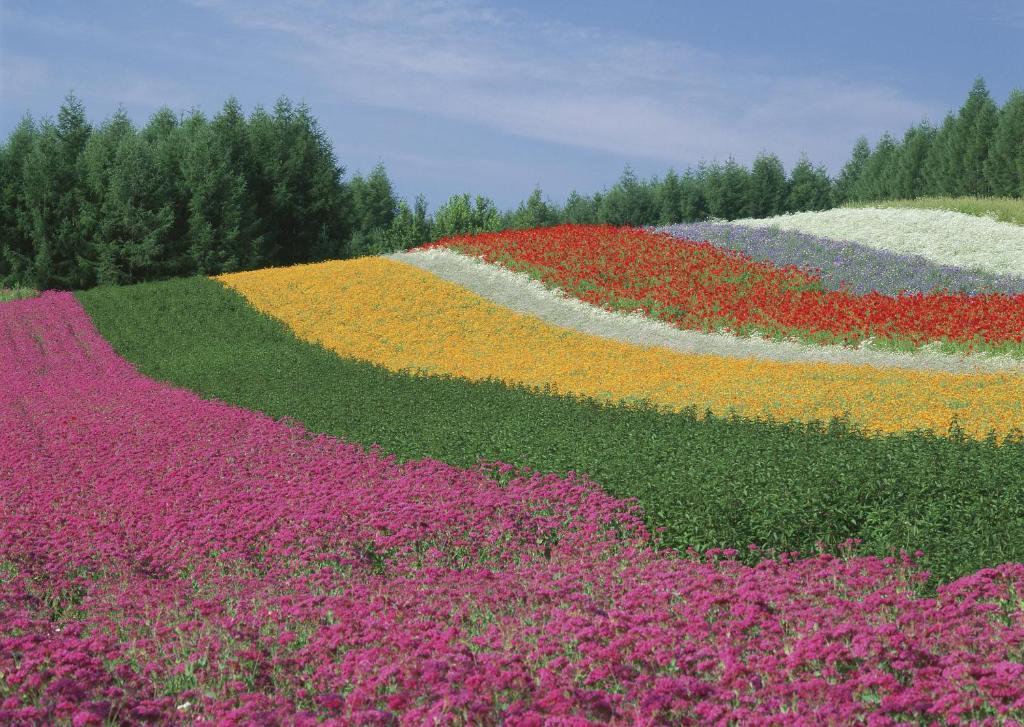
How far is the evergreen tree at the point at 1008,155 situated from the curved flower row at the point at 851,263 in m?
24.4

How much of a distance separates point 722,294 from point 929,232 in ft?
41.0

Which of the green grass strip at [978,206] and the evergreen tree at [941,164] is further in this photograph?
the evergreen tree at [941,164]

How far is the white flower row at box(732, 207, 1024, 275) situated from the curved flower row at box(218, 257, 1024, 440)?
1432 centimetres

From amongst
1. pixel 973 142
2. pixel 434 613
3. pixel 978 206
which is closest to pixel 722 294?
pixel 978 206

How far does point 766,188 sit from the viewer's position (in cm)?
5875

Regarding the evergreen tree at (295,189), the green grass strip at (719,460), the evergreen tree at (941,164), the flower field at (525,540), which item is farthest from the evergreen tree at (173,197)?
the evergreen tree at (941,164)

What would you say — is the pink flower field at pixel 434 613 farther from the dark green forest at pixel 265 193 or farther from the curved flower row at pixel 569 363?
the dark green forest at pixel 265 193

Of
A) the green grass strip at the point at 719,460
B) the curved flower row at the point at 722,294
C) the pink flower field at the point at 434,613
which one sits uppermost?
the curved flower row at the point at 722,294

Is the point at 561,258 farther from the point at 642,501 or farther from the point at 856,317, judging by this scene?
the point at 642,501

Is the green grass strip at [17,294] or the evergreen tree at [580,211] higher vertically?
the evergreen tree at [580,211]

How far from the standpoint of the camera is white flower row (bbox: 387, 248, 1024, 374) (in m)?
18.8

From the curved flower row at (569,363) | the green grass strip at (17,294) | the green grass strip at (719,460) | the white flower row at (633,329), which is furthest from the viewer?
the green grass strip at (17,294)

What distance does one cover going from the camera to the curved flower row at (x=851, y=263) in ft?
90.0

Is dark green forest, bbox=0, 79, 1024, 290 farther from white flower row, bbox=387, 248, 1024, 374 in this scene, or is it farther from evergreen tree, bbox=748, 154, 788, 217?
white flower row, bbox=387, 248, 1024, 374
